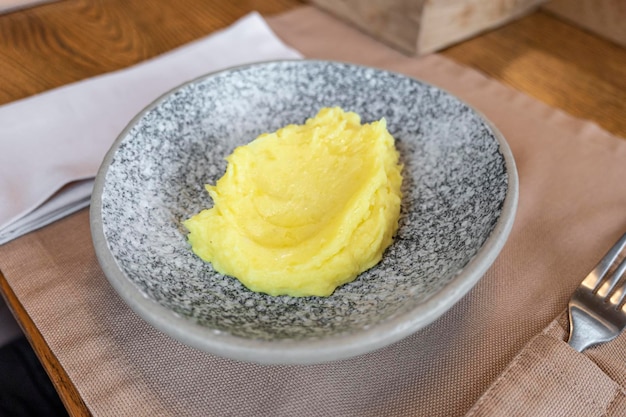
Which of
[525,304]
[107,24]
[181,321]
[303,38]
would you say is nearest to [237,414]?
[181,321]

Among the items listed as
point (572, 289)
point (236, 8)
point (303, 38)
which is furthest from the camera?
point (236, 8)

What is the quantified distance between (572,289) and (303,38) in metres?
1.00

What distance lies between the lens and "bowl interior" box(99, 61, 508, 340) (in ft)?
2.35

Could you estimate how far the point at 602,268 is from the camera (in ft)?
2.77

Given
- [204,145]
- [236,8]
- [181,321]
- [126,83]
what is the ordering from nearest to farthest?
[181,321] → [204,145] → [126,83] → [236,8]

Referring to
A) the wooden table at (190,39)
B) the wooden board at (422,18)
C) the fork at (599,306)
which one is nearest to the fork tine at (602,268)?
the fork at (599,306)

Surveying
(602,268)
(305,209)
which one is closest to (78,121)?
(305,209)

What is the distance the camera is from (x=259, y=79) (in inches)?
43.2

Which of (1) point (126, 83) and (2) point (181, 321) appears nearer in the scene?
(2) point (181, 321)

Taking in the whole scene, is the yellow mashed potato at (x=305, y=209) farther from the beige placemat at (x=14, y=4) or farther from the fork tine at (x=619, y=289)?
the beige placemat at (x=14, y=4)

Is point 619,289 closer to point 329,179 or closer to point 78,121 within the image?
point 329,179

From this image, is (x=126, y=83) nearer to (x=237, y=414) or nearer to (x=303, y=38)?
(x=303, y=38)

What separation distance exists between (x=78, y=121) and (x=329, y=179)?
0.59m

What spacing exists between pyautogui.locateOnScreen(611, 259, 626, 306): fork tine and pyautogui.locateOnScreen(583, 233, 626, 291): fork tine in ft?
0.08
